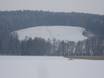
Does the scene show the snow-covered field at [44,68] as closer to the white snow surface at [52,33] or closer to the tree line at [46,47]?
the tree line at [46,47]

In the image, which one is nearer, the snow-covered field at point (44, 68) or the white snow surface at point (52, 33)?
the snow-covered field at point (44, 68)

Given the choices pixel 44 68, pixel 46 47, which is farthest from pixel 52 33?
pixel 44 68

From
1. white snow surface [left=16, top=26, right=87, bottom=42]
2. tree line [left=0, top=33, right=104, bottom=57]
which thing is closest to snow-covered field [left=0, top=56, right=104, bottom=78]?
tree line [left=0, top=33, right=104, bottom=57]

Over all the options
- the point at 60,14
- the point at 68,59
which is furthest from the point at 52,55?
the point at 60,14

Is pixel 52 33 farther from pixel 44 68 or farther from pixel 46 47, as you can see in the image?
pixel 44 68

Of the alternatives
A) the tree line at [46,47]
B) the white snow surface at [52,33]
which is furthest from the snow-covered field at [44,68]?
the white snow surface at [52,33]

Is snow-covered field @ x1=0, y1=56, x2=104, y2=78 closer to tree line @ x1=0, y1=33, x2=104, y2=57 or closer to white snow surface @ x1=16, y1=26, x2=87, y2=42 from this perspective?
tree line @ x1=0, y1=33, x2=104, y2=57
